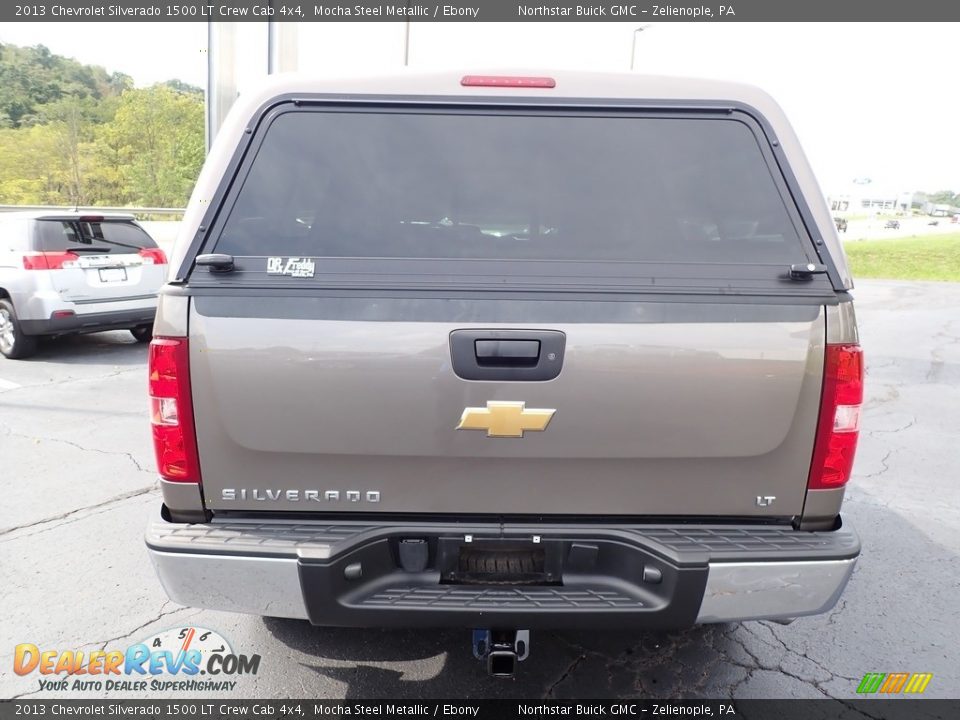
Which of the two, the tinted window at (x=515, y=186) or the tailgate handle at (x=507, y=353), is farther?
the tinted window at (x=515, y=186)

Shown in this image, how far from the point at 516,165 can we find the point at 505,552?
4.30ft

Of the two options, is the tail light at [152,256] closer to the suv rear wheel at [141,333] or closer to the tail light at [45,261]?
the tail light at [45,261]

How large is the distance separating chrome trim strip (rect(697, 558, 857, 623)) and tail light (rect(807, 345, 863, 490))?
267 mm

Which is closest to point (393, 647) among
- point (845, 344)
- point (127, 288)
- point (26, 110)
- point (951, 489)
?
point (845, 344)

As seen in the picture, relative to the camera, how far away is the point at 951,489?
502cm

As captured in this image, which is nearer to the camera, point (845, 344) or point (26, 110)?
point (845, 344)

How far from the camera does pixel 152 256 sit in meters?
8.80

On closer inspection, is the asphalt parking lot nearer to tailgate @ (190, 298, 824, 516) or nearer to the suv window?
tailgate @ (190, 298, 824, 516)

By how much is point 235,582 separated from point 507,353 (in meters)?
1.10

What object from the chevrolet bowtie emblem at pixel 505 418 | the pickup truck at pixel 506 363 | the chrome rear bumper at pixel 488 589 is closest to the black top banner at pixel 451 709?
the pickup truck at pixel 506 363

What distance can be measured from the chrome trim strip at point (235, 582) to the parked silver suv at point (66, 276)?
6926 mm

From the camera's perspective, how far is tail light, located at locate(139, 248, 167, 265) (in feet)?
28.7

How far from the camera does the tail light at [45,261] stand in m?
7.98

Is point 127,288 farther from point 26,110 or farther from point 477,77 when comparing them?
point 26,110
